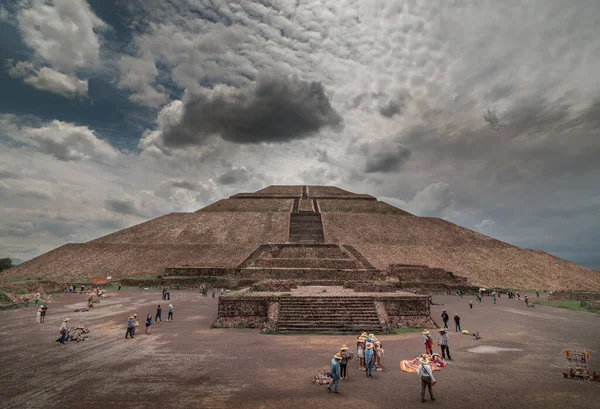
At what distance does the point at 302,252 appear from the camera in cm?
3978

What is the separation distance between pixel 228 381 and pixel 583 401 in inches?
336

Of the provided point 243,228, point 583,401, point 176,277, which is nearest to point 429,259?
point 243,228

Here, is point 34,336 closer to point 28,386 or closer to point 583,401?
point 28,386

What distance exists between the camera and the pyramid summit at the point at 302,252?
3434cm

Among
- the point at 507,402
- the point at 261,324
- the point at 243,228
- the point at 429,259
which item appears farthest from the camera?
the point at 243,228

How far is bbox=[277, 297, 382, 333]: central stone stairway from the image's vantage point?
1438 cm

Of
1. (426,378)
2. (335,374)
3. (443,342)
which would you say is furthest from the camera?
(443,342)

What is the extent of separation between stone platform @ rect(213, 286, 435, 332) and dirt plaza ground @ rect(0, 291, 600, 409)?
3.09ft

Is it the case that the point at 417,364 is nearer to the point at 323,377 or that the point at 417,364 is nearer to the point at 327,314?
the point at 323,377

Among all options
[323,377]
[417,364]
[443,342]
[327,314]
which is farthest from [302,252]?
[323,377]

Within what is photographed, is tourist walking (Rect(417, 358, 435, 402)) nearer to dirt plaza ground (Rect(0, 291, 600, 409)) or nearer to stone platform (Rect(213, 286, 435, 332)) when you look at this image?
dirt plaza ground (Rect(0, 291, 600, 409))

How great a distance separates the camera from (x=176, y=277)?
3388cm

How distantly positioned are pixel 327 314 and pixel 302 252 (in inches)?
971

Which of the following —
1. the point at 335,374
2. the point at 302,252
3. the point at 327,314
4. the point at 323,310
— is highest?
the point at 302,252
